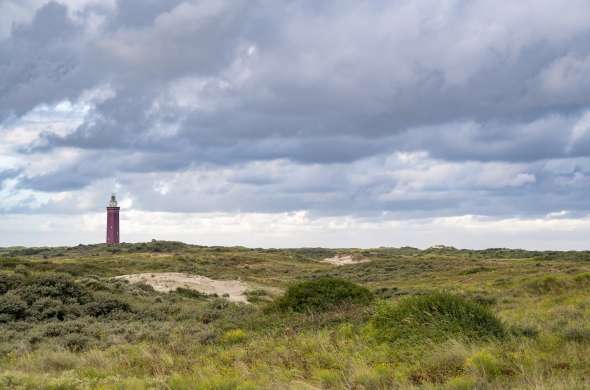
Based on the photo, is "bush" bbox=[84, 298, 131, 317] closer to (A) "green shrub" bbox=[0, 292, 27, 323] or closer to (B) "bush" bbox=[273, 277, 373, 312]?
(A) "green shrub" bbox=[0, 292, 27, 323]

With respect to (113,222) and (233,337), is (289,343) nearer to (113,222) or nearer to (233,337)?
(233,337)

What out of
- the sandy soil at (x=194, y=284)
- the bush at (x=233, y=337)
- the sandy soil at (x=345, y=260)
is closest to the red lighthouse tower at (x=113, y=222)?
the sandy soil at (x=345, y=260)

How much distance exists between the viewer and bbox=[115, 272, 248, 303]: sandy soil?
37.3m

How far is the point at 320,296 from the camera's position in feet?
71.0

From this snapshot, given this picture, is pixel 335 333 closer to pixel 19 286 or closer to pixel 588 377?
pixel 588 377

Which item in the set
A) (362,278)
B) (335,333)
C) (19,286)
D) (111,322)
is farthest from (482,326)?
(362,278)

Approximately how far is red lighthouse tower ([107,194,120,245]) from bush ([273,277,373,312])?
90115mm

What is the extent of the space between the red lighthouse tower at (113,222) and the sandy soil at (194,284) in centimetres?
6702

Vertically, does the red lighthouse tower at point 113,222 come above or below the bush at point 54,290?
above

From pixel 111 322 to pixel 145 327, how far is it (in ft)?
6.99

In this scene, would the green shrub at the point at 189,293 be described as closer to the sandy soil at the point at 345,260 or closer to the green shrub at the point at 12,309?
the green shrub at the point at 12,309

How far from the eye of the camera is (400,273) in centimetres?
5631

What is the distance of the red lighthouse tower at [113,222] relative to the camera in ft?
350

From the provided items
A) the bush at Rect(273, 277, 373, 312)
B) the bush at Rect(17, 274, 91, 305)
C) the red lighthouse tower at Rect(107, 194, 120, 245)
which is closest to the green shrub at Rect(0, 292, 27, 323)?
the bush at Rect(17, 274, 91, 305)
